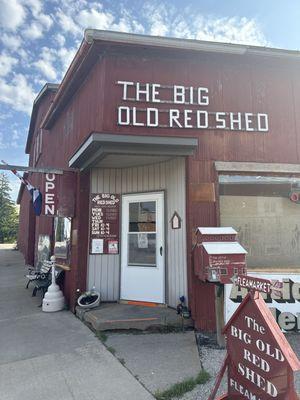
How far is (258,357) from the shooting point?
7.86 ft

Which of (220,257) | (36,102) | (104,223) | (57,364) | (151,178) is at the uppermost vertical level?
(36,102)

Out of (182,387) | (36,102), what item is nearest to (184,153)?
(182,387)

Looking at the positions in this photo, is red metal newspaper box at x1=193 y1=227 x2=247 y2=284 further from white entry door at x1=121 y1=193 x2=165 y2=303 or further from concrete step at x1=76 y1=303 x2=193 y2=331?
white entry door at x1=121 y1=193 x2=165 y2=303

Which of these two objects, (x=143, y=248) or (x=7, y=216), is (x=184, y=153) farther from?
(x=7, y=216)

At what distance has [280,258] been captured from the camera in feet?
18.2

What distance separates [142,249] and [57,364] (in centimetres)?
277

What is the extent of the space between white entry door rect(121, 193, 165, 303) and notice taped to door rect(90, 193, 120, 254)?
165 mm

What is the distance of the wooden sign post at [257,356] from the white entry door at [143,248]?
11.0ft

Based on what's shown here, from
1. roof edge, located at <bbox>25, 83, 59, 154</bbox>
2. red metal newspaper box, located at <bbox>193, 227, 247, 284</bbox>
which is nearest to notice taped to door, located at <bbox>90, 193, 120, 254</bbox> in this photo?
red metal newspaper box, located at <bbox>193, 227, 247, 284</bbox>

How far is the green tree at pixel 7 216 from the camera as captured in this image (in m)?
42.7

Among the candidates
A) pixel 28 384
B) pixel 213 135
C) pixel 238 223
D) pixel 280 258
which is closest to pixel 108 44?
pixel 213 135

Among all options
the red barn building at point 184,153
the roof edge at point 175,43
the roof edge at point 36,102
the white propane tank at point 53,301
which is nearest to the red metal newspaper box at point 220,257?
the red barn building at point 184,153

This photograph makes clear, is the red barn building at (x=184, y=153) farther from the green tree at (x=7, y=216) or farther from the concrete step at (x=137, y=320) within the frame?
the green tree at (x=7, y=216)

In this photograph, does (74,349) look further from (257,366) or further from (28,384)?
(257,366)
